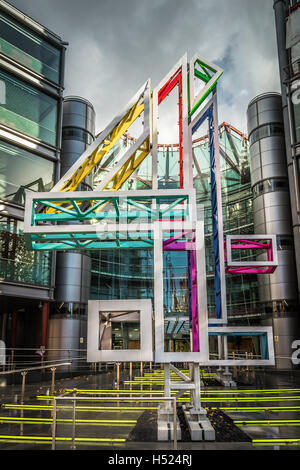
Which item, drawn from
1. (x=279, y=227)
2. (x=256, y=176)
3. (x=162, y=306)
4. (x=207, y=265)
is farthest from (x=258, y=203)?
(x=162, y=306)

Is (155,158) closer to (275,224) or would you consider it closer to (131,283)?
(275,224)

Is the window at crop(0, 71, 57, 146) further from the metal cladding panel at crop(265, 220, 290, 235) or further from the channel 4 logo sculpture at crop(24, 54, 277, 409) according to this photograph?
the metal cladding panel at crop(265, 220, 290, 235)

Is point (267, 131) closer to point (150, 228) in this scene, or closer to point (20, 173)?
point (20, 173)

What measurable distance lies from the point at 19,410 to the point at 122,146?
37.4 m

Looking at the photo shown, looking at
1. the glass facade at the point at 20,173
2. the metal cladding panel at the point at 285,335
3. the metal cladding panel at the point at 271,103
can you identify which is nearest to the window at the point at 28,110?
the glass facade at the point at 20,173

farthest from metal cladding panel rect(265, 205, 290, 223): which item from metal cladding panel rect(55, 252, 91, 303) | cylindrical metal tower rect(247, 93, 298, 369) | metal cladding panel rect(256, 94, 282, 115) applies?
metal cladding panel rect(55, 252, 91, 303)

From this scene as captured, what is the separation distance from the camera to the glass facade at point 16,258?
74.3 ft

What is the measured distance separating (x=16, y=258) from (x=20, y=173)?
546 centimetres

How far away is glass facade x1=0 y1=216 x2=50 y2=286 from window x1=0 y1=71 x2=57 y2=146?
20.7ft

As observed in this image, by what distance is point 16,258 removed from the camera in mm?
23250

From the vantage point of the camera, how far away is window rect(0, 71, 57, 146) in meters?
24.3

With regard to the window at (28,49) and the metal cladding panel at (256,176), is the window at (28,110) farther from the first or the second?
the metal cladding panel at (256,176)

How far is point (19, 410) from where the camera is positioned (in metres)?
11.4
